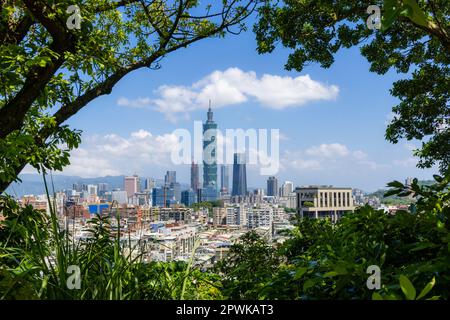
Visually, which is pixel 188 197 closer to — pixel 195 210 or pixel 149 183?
pixel 149 183

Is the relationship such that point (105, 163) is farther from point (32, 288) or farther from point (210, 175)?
point (32, 288)

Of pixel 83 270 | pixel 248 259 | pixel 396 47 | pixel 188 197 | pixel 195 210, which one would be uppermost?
pixel 396 47

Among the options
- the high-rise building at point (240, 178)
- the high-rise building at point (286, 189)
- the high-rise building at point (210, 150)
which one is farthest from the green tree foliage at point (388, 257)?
the high-rise building at point (286, 189)

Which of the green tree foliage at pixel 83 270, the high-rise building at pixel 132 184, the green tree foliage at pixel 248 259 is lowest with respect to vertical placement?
the green tree foliage at pixel 248 259

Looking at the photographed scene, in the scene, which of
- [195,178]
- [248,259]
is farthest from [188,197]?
[248,259]

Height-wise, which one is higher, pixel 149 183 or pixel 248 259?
pixel 149 183

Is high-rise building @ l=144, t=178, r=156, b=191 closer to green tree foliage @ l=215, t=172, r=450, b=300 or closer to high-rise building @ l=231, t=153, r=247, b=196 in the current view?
high-rise building @ l=231, t=153, r=247, b=196

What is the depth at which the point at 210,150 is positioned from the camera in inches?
123

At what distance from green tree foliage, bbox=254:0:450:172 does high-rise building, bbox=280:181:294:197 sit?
1.41 meters

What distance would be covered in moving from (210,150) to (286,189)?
2.29 m

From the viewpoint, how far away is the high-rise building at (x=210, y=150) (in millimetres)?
3111

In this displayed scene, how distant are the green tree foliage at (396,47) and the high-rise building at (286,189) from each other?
4.62ft

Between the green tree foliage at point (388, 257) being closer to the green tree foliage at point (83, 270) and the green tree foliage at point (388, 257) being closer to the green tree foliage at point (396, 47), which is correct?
the green tree foliage at point (83, 270)
